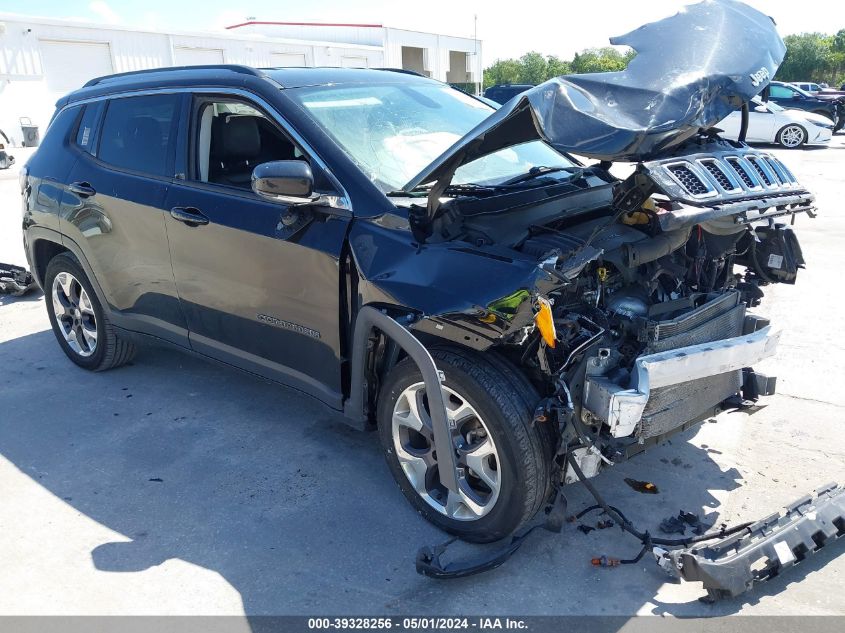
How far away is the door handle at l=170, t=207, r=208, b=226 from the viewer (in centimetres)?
388

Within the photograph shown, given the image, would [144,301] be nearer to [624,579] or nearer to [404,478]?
[404,478]

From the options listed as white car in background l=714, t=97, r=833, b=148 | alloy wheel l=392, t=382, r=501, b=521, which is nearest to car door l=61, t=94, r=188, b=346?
alloy wheel l=392, t=382, r=501, b=521

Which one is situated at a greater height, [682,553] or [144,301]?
[144,301]

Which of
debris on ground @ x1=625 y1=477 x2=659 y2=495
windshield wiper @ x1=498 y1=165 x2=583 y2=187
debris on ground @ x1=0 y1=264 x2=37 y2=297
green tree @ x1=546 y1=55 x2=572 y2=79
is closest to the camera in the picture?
debris on ground @ x1=625 y1=477 x2=659 y2=495

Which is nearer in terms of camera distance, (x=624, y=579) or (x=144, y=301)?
(x=624, y=579)

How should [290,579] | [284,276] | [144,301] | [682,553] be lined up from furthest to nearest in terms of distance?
[144,301] → [284,276] → [290,579] → [682,553]

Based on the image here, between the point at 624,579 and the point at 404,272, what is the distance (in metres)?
1.55

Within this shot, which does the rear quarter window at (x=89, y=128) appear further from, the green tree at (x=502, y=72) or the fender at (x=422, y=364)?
the green tree at (x=502, y=72)

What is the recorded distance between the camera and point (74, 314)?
5219mm

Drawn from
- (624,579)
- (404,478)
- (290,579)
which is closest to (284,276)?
(404,478)

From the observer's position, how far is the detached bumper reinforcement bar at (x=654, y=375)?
276 centimetres

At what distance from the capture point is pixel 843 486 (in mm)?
3176

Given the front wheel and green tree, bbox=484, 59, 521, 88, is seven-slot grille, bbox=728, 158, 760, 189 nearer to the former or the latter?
the front wheel

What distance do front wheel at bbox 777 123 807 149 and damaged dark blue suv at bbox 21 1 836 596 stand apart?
1651cm
